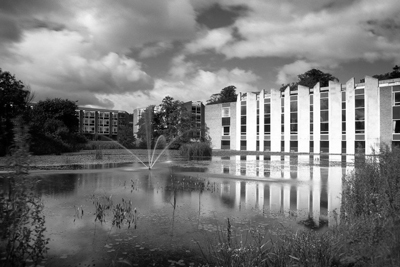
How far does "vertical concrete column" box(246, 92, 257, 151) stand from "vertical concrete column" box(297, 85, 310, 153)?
9.86 meters

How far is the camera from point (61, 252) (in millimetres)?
5902

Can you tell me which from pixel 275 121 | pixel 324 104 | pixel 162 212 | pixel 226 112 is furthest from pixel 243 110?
pixel 162 212

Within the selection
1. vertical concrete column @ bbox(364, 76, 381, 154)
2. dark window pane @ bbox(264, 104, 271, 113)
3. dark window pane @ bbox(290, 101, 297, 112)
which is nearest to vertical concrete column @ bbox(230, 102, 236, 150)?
dark window pane @ bbox(264, 104, 271, 113)

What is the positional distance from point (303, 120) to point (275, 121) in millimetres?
5816

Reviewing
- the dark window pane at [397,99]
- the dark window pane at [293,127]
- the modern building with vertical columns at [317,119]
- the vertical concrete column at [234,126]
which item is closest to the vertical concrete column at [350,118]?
the modern building with vertical columns at [317,119]

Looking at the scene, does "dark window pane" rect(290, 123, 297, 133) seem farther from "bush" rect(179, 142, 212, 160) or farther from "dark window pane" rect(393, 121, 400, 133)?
"bush" rect(179, 142, 212, 160)

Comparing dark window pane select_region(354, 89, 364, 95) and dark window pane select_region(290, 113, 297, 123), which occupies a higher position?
dark window pane select_region(354, 89, 364, 95)

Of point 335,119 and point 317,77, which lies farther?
point 317,77

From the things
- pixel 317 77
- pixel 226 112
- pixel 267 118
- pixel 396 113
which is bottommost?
pixel 396 113

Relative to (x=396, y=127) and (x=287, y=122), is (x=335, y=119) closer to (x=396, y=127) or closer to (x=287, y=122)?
(x=287, y=122)

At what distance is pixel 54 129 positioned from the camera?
48.2m

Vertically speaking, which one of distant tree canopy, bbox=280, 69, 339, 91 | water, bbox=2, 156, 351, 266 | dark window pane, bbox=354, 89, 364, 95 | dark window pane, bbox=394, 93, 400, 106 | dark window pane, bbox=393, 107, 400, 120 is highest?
distant tree canopy, bbox=280, 69, 339, 91

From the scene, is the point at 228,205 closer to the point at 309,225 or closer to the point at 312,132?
the point at 309,225

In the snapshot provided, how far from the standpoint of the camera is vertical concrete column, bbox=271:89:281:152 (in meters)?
61.2
